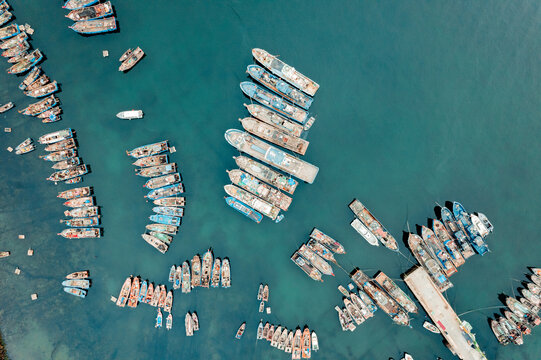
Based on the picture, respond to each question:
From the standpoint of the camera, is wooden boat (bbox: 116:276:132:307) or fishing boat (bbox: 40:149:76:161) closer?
fishing boat (bbox: 40:149:76:161)

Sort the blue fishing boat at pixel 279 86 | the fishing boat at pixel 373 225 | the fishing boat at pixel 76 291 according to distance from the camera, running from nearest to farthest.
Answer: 1. the blue fishing boat at pixel 279 86
2. the fishing boat at pixel 373 225
3. the fishing boat at pixel 76 291

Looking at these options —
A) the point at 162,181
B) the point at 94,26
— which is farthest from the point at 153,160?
the point at 94,26

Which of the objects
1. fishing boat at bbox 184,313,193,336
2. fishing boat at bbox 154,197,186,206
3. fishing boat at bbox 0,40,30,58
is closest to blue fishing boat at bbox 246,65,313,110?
fishing boat at bbox 154,197,186,206

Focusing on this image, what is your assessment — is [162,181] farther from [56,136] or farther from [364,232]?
[364,232]

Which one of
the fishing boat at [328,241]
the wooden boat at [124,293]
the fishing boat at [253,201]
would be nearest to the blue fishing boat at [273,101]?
the fishing boat at [253,201]

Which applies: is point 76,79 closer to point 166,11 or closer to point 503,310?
point 166,11

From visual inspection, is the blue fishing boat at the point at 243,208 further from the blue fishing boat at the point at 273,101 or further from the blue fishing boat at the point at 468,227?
the blue fishing boat at the point at 468,227

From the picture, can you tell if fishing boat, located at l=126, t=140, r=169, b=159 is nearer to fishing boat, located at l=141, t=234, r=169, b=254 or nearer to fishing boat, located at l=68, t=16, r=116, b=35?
fishing boat, located at l=141, t=234, r=169, b=254
